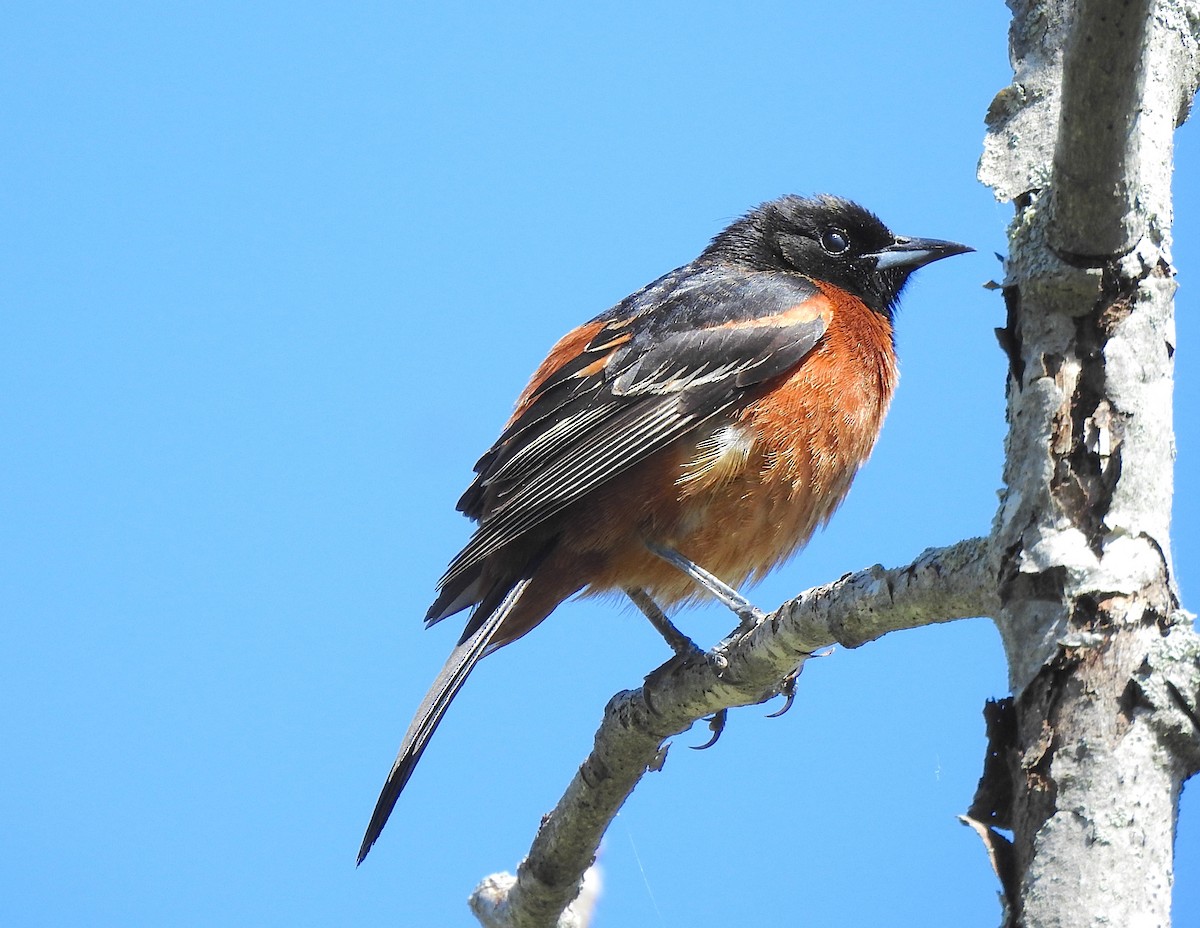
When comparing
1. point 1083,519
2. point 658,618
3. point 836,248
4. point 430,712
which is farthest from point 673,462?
point 1083,519

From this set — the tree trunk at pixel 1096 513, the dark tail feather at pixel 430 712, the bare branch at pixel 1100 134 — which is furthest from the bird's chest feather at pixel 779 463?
the bare branch at pixel 1100 134

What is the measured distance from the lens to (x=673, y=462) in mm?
4246

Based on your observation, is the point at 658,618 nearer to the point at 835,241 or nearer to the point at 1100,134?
the point at 835,241

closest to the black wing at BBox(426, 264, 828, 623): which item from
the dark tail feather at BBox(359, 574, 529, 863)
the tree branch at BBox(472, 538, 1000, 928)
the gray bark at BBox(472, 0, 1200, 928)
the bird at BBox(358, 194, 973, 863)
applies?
the bird at BBox(358, 194, 973, 863)

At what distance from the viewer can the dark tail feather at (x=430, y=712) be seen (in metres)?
3.72

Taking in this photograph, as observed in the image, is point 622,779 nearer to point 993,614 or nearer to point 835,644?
point 835,644

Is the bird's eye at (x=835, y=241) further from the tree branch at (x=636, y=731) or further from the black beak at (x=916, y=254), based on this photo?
the tree branch at (x=636, y=731)

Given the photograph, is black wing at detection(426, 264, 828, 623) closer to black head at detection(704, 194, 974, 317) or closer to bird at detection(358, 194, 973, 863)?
bird at detection(358, 194, 973, 863)

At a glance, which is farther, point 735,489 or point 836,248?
point 836,248

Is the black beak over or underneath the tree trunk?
over

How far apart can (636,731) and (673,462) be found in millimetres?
871

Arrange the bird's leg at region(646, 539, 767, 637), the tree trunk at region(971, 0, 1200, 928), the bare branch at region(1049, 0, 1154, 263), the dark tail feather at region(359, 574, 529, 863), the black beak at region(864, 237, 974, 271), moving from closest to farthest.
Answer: the tree trunk at region(971, 0, 1200, 928) → the bare branch at region(1049, 0, 1154, 263) → the dark tail feather at region(359, 574, 529, 863) → the bird's leg at region(646, 539, 767, 637) → the black beak at region(864, 237, 974, 271)

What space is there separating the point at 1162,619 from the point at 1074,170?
807 millimetres

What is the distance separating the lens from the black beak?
5199mm
